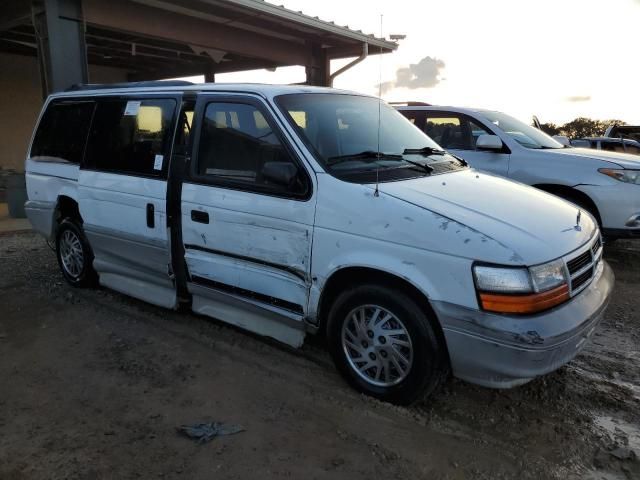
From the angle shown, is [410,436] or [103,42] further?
[103,42]

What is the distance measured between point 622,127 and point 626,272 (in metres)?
7.73

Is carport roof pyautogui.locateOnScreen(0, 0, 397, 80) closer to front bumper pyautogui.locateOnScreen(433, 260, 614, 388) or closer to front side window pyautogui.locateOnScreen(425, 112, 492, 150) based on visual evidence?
front side window pyautogui.locateOnScreen(425, 112, 492, 150)

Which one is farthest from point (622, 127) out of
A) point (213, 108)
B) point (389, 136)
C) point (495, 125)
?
point (213, 108)

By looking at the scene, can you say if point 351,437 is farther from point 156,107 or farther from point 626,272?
point 626,272

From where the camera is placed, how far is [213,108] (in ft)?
12.6

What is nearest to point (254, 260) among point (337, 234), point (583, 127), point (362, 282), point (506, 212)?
point (337, 234)

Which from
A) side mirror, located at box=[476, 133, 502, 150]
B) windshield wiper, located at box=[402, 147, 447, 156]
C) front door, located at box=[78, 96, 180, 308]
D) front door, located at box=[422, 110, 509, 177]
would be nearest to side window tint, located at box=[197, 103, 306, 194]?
front door, located at box=[78, 96, 180, 308]

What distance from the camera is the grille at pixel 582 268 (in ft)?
9.41

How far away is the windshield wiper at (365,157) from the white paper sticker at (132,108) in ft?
6.61

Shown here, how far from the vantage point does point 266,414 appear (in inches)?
120

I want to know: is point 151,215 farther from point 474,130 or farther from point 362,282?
point 474,130

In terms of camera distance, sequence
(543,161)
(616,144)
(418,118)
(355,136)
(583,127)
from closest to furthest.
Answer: (355,136)
(543,161)
(418,118)
(616,144)
(583,127)

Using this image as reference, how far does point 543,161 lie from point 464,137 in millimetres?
1088

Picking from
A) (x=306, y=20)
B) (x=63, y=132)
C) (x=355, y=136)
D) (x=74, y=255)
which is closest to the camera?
(x=355, y=136)
